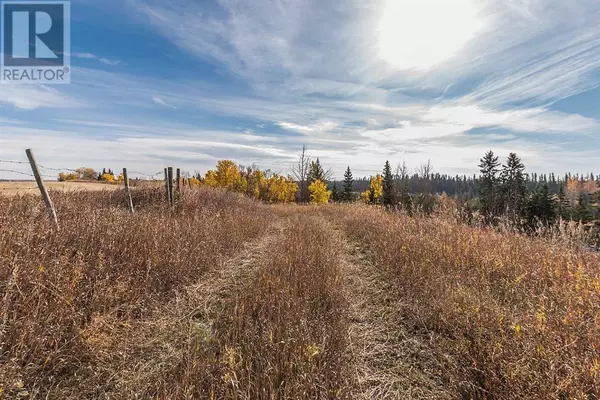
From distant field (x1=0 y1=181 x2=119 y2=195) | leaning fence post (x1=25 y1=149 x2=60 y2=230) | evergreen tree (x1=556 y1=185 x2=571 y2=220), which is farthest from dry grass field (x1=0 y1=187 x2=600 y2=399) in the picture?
evergreen tree (x1=556 y1=185 x2=571 y2=220)

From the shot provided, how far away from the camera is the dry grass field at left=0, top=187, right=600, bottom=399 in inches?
84.2

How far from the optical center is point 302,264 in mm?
4777

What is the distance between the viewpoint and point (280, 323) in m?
2.81

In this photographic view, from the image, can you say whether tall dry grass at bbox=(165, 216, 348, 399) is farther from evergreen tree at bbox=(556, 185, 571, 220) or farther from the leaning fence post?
evergreen tree at bbox=(556, 185, 571, 220)

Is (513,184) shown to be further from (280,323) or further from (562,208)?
(280,323)

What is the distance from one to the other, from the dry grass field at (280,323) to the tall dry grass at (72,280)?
19 millimetres

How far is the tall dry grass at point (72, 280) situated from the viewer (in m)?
2.27

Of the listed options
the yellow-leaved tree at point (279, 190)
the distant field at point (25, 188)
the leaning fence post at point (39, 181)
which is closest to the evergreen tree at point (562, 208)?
the yellow-leaved tree at point (279, 190)

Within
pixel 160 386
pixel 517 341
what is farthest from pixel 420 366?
pixel 160 386

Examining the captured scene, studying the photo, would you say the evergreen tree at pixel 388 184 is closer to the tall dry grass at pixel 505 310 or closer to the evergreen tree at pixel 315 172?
the evergreen tree at pixel 315 172

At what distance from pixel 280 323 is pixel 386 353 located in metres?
1.24

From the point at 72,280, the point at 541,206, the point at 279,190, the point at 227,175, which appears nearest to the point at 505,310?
the point at 72,280

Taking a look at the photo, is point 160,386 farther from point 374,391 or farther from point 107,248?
point 107,248

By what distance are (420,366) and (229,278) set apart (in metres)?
3.47
